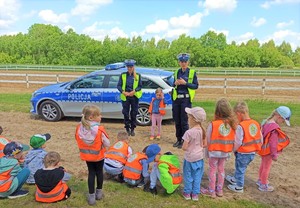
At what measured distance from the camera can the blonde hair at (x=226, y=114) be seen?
13.9 feet

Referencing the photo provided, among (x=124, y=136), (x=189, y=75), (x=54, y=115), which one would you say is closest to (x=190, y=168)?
(x=124, y=136)

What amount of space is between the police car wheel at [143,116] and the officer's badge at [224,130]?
15.2ft

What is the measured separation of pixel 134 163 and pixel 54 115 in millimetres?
5566

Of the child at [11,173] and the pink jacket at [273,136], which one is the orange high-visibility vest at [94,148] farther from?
the pink jacket at [273,136]

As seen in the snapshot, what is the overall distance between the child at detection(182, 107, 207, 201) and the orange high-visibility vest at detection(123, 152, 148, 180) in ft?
2.32

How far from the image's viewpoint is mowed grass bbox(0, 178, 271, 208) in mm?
4277

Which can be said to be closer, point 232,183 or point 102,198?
point 102,198

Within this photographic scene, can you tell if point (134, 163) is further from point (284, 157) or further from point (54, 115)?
point (54, 115)

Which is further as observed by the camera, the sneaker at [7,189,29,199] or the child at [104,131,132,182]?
the child at [104,131,132,182]

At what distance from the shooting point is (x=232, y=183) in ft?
16.5

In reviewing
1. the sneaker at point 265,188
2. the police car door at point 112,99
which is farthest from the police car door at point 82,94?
the sneaker at point 265,188

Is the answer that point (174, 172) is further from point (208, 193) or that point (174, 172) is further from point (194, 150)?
point (208, 193)

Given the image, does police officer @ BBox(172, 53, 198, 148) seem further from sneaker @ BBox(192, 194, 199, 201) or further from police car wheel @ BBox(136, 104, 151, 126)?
sneaker @ BBox(192, 194, 199, 201)

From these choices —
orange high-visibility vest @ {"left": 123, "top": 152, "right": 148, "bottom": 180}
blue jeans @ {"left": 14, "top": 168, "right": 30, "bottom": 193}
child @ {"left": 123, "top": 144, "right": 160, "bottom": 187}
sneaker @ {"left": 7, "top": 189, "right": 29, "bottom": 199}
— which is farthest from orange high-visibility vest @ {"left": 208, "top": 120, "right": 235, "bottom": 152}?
sneaker @ {"left": 7, "top": 189, "right": 29, "bottom": 199}
